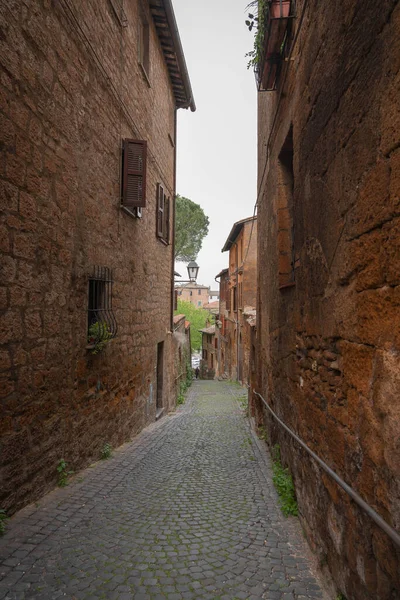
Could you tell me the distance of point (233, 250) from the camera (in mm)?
25297

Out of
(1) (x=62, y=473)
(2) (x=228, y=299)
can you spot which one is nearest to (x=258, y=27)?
(1) (x=62, y=473)

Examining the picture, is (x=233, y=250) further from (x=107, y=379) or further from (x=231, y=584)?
(x=231, y=584)

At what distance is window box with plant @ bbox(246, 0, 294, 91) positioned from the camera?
423 cm

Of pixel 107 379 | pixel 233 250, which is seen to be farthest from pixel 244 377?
pixel 107 379

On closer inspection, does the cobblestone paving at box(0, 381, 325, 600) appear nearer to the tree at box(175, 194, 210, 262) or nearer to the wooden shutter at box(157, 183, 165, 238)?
the wooden shutter at box(157, 183, 165, 238)

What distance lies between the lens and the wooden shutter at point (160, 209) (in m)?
9.38

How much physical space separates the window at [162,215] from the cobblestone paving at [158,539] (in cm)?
559

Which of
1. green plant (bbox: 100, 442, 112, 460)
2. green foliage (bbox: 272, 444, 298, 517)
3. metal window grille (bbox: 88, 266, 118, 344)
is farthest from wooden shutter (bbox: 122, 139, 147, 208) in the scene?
green foliage (bbox: 272, 444, 298, 517)

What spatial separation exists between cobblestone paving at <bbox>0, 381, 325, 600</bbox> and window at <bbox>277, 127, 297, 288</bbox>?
250cm

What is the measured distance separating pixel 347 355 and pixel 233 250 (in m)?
23.1

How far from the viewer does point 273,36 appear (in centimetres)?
440

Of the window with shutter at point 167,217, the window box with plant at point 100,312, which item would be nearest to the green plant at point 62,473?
the window box with plant at point 100,312

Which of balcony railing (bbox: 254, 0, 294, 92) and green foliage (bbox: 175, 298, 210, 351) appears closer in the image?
balcony railing (bbox: 254, 0, 294, 92)

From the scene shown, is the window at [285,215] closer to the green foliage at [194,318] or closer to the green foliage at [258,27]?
the green foliage at [258,27]
